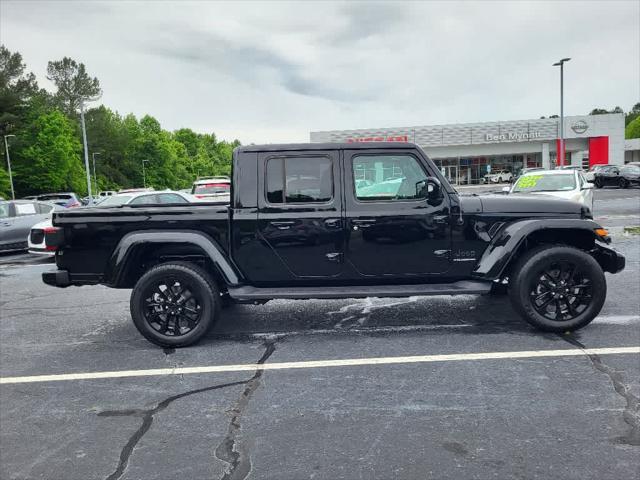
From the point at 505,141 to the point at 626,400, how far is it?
54.0m

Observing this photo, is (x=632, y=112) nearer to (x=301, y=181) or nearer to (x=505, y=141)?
(x=505, y=141)

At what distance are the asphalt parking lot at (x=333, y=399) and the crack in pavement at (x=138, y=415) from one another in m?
0.01

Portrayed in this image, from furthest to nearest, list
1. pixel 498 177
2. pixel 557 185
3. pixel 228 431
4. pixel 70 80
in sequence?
pixel 70 80, pixel 498 177, pixel 557 185, pixel 228 431

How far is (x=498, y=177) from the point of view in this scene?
5388 cm

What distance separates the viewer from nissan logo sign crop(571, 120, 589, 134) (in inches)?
2114

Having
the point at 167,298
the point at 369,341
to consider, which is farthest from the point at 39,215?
the point at 369,341

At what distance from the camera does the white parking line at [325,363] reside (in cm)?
455

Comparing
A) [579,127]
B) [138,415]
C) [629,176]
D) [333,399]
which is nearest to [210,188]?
[138,415]

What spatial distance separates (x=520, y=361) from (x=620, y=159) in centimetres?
5885

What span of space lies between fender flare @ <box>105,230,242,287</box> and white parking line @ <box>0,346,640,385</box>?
2.97ft

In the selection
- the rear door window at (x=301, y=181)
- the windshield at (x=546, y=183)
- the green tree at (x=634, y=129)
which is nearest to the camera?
the rear door window at (x=301, y=181)

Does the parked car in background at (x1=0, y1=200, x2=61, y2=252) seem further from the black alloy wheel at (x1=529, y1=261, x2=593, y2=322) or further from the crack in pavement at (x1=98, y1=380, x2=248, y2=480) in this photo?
the black alloy wheel at (x1=529, y1=261, x2=593, y2=322)

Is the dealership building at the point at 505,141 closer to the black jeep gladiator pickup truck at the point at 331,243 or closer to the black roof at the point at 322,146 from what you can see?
the black roof at the point at 322,146

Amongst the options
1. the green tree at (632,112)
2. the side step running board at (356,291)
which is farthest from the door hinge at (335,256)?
the green tree at (632,112)
